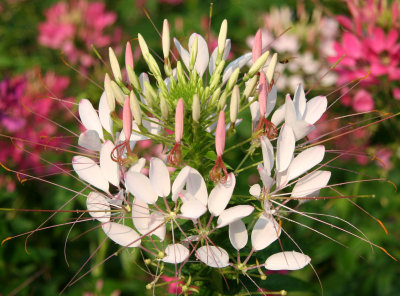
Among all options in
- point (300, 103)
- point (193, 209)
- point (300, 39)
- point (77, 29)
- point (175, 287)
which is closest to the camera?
point (193, 209)

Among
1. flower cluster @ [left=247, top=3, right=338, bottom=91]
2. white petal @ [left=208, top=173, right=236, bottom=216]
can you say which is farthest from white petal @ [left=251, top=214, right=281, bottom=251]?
flower cluster @ [left=247, top=3, right=338, bottom=91]

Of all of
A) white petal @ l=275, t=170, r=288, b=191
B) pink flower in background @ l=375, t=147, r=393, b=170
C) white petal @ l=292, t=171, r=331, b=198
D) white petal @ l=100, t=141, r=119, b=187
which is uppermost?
white petal @ l=100, t=141, r=119, b=187

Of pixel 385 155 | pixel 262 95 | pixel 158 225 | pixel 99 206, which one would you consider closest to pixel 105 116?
pixel 99 206

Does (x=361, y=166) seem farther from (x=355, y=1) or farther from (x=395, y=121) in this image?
(x=355, y=1)

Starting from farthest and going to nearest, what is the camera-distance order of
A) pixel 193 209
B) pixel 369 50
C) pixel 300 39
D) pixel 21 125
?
pixel 300 39 → pixel 21 125 → pixel 369 50 → pixel 193 209

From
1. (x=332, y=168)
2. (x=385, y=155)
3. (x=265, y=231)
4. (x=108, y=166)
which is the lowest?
(x=385, y=155)

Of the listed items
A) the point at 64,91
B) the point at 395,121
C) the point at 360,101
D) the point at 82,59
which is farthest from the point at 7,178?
the point at 395,121

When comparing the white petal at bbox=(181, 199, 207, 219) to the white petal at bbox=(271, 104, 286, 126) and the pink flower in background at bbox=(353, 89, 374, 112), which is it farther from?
the pink flower in background at bbox=(353, 89, 374, 112)

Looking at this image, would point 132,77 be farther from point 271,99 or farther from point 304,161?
point 304,161
